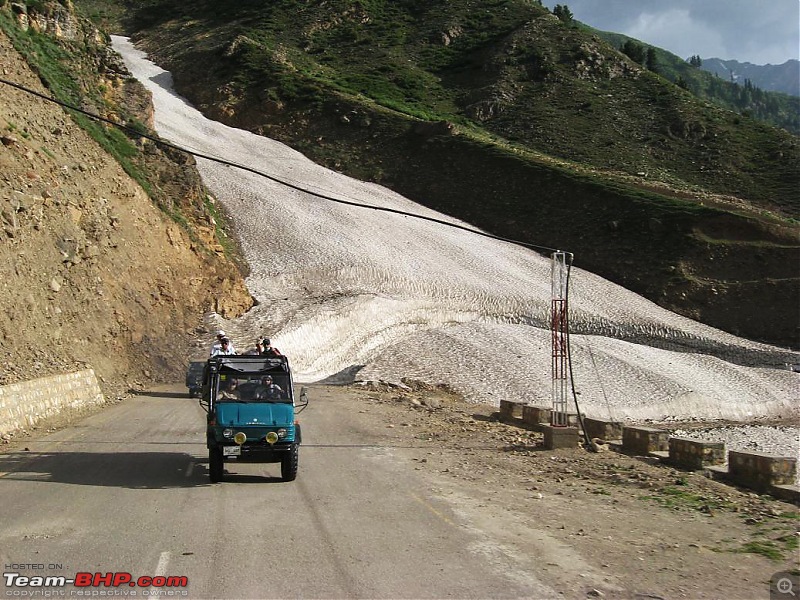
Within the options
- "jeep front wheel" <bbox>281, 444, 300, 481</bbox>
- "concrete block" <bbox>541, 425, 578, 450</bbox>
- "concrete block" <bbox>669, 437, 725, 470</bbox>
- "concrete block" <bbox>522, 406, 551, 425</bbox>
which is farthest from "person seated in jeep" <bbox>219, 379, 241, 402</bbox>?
"concrete block" <bbox>522, 406, 551, 425</bbox>

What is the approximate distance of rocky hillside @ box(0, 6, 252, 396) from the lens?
70.5 ft

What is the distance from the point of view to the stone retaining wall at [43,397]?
15250 mm

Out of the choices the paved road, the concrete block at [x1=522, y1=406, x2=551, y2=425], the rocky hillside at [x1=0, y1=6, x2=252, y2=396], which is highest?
the rocky hillside at [x1=0, y1=6, x2=252, y2=396]

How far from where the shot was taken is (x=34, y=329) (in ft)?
67.8

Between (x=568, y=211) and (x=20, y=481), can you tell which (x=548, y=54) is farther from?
(x=20, y=481)

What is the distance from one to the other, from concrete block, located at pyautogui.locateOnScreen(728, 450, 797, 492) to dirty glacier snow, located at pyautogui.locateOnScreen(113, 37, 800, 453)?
11.0 meters

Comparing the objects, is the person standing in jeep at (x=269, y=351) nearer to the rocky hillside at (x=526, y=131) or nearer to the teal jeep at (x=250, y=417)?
the teal jeep at (x=250, y=417)

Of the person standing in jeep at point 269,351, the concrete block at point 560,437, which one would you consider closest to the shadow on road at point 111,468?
the person standing in jeep at point 269,351

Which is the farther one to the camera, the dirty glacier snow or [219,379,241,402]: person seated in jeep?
the dirty glacier snow

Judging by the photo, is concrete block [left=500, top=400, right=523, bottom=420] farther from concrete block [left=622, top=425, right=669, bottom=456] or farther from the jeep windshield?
the jeep windshield

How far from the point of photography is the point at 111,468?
41.3 ft

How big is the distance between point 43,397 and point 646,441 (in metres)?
12.8

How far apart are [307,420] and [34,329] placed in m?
7.56

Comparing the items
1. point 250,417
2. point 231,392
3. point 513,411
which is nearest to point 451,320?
point 513,411
